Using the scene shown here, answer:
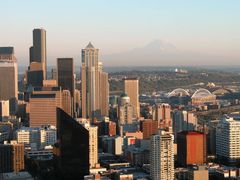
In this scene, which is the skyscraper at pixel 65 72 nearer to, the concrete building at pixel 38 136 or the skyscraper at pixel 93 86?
the skyscraper at pixel 93 86

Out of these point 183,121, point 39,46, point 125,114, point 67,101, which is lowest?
point 183,121

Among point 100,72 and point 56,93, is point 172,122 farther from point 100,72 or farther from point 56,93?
point 100,72

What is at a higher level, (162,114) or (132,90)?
(132,90)

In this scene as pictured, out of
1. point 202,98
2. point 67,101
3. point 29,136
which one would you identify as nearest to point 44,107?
point 67,101

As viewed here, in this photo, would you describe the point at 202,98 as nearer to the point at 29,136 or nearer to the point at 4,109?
the point at 4,109

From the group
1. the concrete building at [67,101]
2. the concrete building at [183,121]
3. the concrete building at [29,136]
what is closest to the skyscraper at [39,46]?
the concrete building at [67,101]

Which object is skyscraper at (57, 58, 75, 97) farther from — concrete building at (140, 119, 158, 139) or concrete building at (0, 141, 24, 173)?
concrete building at (0, 141, 24, 173)

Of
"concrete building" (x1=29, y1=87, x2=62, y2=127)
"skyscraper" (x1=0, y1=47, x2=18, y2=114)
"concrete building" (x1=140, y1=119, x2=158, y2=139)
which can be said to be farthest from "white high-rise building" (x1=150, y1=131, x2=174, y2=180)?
"skyscraper" (x1=0, y1=47, x2=18, y2=114)
